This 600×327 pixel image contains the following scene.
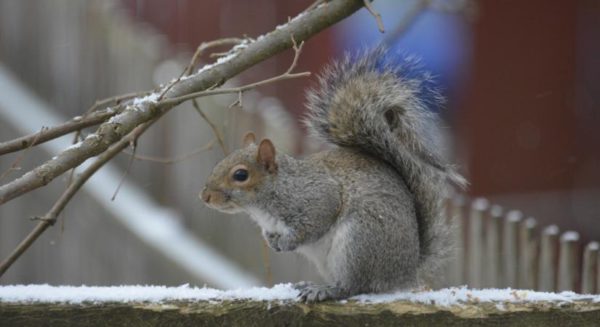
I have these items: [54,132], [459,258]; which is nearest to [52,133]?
[54,132]

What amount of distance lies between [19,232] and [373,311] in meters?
3.22

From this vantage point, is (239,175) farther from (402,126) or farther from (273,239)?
(402,126)

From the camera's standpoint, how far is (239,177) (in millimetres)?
1871

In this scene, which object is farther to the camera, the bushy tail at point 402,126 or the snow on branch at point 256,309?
the bushy tail at point 402,126

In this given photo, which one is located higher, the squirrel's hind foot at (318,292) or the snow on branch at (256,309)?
the squirrel's hind foot at (318,292)

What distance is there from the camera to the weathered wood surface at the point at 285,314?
1.58 m

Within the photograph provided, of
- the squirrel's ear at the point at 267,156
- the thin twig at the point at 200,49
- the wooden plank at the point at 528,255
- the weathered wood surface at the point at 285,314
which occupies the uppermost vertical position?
the thin twig at the point at 200,49

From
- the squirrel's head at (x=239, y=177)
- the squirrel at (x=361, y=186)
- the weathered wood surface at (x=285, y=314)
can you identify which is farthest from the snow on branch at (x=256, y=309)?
the squirrel's head at (x=239, y=177)

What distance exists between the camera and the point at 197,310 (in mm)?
1592

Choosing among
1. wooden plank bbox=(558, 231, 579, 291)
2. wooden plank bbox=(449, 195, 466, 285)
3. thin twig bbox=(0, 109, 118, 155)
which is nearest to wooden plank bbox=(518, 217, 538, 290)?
wooden plank bbox=(558, 231, 579, 291)

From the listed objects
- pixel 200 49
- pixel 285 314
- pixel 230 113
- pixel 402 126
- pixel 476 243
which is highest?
pixel 230 113

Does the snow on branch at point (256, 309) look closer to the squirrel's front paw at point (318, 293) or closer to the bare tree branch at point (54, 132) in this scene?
the squirrel's front paw at point (318, 293)

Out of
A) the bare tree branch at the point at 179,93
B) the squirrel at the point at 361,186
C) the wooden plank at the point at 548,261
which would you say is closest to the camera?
the bare tree branch at the point at 179,93

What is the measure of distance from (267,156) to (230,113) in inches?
72.4
